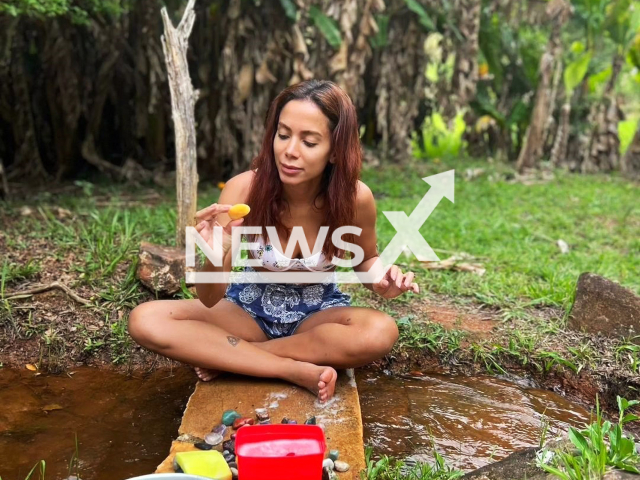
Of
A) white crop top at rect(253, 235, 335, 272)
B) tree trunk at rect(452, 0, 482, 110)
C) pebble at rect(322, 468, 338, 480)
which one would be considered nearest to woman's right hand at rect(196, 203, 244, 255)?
white crop top at rect(253, 235, 335, 272)

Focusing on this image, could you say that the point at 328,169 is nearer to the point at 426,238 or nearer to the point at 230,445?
the point at 230,445

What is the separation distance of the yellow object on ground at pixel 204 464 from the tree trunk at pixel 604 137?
662cm

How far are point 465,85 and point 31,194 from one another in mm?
3926

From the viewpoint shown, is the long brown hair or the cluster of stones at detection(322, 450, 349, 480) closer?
the cluster of stones at detection(322, 450, 349, 480)

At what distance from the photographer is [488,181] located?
6.48 meters

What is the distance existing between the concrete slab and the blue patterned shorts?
0.77 ft

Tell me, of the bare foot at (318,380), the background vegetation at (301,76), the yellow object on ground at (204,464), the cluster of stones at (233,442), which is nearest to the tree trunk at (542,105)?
the background vegetation at (301,76)

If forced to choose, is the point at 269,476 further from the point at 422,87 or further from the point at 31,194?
the point at 422,87

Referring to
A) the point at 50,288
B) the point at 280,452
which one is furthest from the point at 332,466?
the point at 50,288

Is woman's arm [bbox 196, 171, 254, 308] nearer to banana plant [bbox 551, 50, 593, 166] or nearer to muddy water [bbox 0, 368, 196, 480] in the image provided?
muddy water [bbox 0, 368, 196, 480]

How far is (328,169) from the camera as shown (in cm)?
249

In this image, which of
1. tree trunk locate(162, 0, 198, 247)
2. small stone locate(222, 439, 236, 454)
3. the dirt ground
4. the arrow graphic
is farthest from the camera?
the arrow graphic

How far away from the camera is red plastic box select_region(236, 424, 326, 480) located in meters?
1.67

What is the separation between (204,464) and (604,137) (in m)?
6.88
